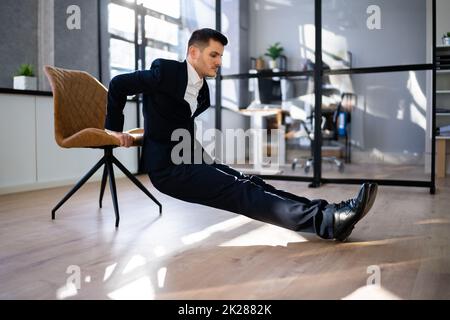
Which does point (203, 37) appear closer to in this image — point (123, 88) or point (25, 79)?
point (123, 88)

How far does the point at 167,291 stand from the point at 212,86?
A: 4.71m

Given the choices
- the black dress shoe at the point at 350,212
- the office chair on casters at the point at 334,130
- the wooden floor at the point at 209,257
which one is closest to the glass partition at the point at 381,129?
the office chair on casters at the point at 334,130

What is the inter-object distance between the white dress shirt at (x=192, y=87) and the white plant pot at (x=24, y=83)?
2084mm

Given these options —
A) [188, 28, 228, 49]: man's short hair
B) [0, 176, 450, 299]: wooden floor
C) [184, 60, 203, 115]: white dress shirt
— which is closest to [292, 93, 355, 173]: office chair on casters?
[0, 176, 450, 299]: wooden floor

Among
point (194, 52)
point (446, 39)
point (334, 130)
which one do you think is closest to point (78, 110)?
point (194, 52)

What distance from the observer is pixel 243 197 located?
6.29 feet

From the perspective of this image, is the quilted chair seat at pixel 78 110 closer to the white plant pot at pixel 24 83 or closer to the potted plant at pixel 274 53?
the white plant pot at pixel 24 83

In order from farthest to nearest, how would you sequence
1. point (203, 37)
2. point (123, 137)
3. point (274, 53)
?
point (274, 53) → point (123, 137) → point (203, 37)

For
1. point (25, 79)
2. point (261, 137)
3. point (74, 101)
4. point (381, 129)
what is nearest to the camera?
point (74, 101)

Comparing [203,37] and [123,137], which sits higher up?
[203,37]

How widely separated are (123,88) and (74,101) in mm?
696

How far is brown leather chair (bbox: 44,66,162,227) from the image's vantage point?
235cm
